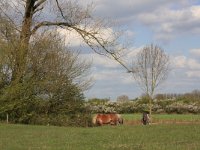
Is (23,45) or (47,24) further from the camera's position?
(47,24)

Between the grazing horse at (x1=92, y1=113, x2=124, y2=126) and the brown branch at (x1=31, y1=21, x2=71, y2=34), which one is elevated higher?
the brown branch at (x1=31, y1=21, x2=71, y2=34)

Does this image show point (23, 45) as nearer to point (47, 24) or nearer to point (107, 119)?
point (47, 24)

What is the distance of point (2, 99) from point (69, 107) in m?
7.07

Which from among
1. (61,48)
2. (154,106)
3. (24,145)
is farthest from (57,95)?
(154,106)

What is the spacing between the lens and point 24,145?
1819cm

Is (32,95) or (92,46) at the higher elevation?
(92,46)

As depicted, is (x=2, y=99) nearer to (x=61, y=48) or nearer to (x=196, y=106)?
(x=61, y=48)

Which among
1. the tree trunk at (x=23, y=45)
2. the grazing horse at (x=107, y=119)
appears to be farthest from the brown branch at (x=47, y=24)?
the grazing horse at (x=107, y=119)

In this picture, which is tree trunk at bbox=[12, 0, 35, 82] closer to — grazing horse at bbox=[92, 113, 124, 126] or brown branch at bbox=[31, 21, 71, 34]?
brown branch at bbox=[31, 21, 71, 34]

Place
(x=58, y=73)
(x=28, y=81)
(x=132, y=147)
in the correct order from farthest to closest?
(x=58, y=73), (x=28, y=81), (x=132, y=147)

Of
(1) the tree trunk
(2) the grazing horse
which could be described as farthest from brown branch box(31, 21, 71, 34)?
(2) the grazing horse

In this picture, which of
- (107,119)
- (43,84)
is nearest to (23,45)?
(43,84)

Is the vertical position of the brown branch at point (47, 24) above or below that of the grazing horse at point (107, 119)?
above

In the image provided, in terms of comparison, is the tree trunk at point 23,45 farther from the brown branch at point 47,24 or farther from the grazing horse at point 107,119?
the grazing horse at point 107,119
